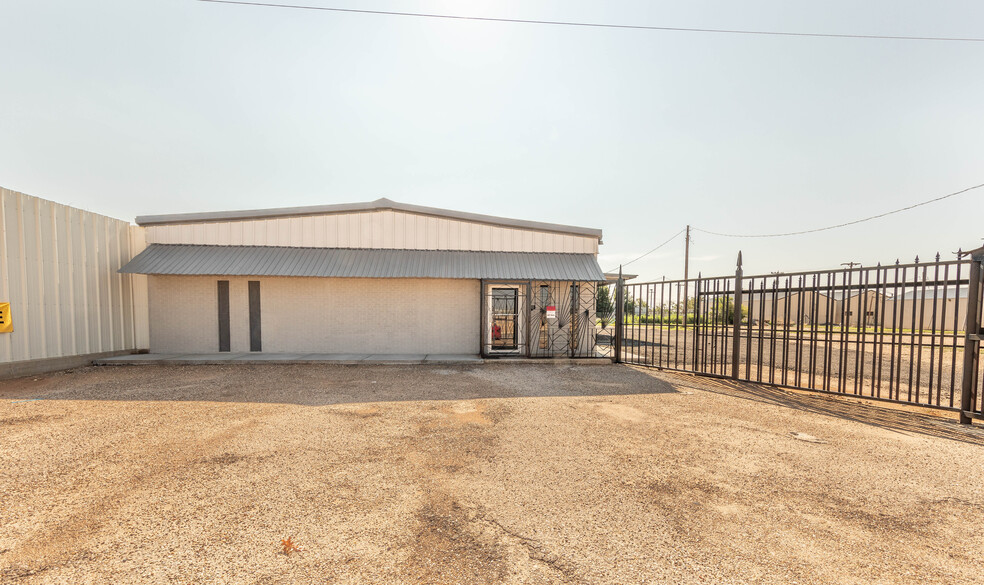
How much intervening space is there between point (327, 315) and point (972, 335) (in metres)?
14.1

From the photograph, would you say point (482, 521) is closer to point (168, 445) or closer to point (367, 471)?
point (367, 471)

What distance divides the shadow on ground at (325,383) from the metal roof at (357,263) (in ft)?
9.09

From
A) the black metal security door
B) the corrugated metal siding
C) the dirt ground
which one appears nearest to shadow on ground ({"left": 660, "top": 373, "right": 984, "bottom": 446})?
the dirt ground

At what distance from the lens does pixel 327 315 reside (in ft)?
38.9

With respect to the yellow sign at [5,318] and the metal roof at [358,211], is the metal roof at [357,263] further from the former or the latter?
the yellow sign at [5,318]

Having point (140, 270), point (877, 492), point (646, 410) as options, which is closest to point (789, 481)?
point (877, 492)

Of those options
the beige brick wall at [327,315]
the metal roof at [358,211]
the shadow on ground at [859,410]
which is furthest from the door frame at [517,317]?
the shadow on ground at [859,410]

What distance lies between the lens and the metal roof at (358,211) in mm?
11586

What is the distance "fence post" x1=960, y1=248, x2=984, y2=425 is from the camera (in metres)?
5.28

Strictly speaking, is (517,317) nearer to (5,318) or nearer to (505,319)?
(505,319)

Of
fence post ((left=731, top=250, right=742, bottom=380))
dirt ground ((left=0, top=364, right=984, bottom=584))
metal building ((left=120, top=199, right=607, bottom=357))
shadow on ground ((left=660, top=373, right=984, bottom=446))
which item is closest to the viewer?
dirt ground ((left=0, top=364, right=984, bottom=584))

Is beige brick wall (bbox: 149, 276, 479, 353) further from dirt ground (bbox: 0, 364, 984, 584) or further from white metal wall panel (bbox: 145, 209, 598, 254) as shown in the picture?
dirt ground (bbox: 0, 364, 984, 584)

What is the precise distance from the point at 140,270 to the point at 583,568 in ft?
45.1

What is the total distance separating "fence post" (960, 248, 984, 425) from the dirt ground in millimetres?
409
